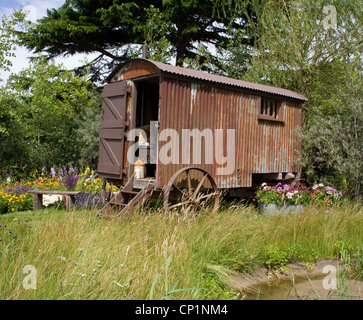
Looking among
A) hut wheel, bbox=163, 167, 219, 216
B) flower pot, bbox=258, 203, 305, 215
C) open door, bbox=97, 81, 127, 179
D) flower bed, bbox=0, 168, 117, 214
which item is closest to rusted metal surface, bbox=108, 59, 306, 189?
hut wheel, bbox=163, 167, 219, 216

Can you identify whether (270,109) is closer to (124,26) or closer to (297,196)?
(297,196)

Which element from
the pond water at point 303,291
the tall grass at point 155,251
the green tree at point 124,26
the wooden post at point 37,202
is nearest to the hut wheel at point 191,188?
the tall grass at point 155,251

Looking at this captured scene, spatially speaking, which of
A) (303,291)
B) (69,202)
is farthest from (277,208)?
(69,202)

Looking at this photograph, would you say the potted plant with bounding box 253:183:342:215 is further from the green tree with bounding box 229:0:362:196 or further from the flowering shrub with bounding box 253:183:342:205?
the green tree with bounding box 229:0:362:196

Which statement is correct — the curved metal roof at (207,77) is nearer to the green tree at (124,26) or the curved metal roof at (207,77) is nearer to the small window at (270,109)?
the small window at (270,109)

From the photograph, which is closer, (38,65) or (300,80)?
(300,80)

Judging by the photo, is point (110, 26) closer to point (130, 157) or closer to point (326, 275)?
point (130, 157)

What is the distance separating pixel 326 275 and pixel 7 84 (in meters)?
11.8

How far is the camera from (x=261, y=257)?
576cm

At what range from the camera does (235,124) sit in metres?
9.41

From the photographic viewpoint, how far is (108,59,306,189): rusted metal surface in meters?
7.94

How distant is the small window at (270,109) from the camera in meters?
10.5

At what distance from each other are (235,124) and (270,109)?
242 cm
